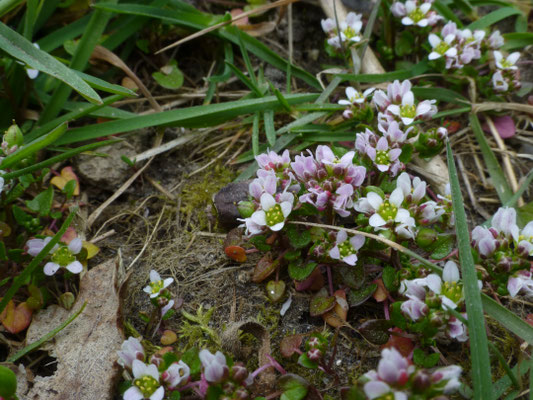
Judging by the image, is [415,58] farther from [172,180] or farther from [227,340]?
[227,340]

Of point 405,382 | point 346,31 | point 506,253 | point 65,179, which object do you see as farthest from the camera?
point 346,31

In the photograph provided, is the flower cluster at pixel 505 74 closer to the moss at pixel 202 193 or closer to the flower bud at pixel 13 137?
the moss at pixel 202 193

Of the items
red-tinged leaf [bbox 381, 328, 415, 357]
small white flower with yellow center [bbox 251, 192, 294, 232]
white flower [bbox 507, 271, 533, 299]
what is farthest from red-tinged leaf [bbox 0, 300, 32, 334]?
white flower [bbox 507, 271, 533, 299]

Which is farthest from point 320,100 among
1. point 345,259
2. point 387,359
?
point 387,359

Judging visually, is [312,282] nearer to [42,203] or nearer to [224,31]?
[42,203]

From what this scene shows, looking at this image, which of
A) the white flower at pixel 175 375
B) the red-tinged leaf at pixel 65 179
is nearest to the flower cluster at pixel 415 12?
the red-tinged leaf at pixel 65 179

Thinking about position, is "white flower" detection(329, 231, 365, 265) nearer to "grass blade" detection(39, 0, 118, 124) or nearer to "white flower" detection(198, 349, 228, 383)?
"white flower" detection(198, 349, 228, 383)

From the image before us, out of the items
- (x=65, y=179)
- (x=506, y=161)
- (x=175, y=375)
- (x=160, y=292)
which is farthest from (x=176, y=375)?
(x=506, y=161)
